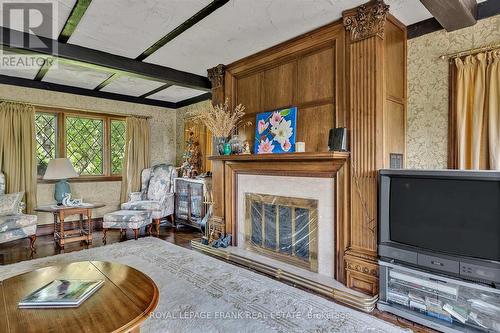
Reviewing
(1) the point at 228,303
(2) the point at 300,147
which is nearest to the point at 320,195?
(2) the point at 300,147

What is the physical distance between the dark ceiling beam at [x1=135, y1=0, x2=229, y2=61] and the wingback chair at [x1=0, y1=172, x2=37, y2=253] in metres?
2.59

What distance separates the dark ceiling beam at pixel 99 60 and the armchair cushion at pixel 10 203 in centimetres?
209

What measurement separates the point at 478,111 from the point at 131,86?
4816 millimetres

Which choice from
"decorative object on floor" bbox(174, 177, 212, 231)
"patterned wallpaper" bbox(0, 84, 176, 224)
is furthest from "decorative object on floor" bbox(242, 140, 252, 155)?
"patterned wallpaper" bbox(0, 84, 176, 224)

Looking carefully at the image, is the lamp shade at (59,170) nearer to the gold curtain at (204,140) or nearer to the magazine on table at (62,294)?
the gold curtain at (204,140)

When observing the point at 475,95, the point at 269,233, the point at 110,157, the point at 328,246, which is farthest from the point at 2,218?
the point at 475,95

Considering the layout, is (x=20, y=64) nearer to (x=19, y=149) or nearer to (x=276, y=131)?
(x=19, y=149)

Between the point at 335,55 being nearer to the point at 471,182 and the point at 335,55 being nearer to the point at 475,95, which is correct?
the point at 475,95

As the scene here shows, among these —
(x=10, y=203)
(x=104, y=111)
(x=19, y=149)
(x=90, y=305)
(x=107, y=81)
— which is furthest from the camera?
(x=104, y=111)

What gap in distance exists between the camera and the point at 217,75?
4.03 meters

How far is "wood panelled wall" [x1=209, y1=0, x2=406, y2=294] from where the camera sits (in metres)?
2.42

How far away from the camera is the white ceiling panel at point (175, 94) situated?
5.18 m

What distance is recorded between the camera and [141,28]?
9.39ft

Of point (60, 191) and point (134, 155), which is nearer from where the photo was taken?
point (60, 191)
